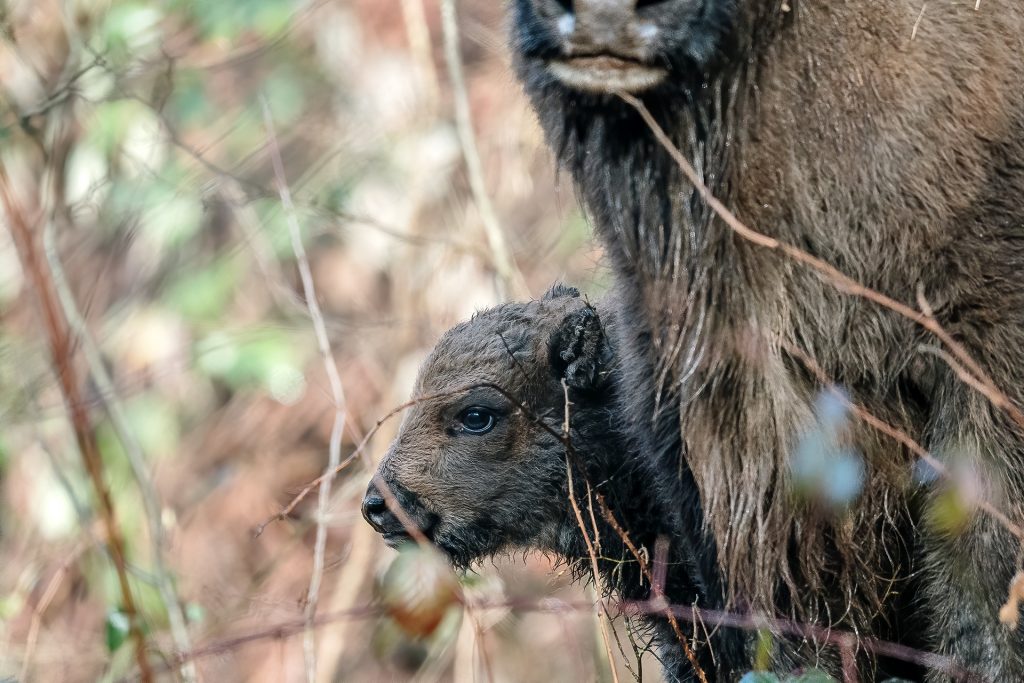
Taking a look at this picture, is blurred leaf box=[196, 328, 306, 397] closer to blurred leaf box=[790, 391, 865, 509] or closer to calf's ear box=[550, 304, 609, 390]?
calf's ear box=[550, 304, 609, 390]

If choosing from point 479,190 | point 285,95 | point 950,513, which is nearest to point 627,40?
point 950,513

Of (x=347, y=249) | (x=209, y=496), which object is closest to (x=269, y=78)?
(x=347, y=249)

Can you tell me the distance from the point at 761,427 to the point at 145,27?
15.4 feet

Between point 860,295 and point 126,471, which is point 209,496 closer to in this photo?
point 126,471

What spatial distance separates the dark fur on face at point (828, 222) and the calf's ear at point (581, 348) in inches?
33.2

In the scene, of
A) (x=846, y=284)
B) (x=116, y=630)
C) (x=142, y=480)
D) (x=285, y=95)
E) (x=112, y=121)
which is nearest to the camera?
(x=846, y=284)

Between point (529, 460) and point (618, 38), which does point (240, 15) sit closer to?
point (529, 460)

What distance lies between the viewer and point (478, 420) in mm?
4863

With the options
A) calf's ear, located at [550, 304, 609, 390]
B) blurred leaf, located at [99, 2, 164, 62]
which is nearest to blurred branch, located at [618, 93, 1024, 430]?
calf's ear, located at [550, 304, 609, 390]

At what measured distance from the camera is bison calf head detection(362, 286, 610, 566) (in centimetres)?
477

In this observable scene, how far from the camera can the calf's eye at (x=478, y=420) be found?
486cm

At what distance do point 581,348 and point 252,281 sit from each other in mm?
6293

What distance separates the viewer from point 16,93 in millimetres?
9211

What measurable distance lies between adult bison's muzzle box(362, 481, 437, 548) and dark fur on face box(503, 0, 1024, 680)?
112 centimetres
